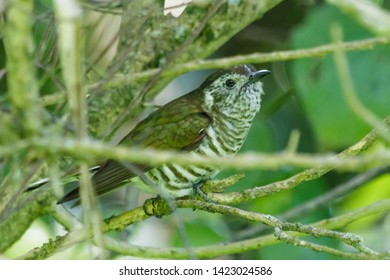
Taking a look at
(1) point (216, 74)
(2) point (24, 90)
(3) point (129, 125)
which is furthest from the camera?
(3) point (129, 125)

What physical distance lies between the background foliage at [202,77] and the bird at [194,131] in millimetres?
100

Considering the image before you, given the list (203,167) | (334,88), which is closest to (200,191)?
(203,167)

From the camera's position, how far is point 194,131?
296cm

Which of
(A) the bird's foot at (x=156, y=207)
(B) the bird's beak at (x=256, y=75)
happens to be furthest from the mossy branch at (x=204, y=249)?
(B) the bird's beak at (x=256, y=75)

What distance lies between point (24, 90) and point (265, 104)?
8.90 ft

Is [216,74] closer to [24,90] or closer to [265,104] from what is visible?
[265,104]

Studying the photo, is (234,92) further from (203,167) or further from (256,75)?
(203,167)

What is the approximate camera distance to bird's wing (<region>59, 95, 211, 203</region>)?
285 centimetres

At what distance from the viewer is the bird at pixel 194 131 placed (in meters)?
2.87

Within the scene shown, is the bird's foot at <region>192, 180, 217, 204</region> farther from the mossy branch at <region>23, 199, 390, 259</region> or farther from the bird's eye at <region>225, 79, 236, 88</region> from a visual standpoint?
the bird's eye at <region>225, 79, 236, 88</region>

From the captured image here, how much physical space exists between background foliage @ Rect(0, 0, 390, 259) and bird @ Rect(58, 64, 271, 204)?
0.33ft
